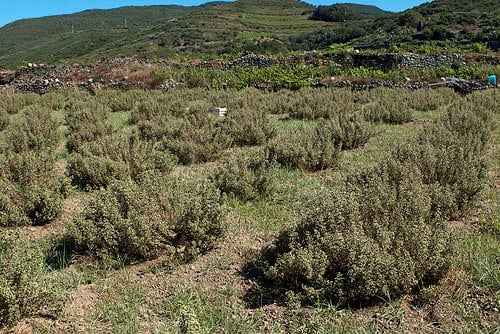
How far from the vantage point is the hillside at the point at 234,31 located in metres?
34.5

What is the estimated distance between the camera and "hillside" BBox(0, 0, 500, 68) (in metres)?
34.5

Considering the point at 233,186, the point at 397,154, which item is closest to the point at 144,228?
the point at 233,186

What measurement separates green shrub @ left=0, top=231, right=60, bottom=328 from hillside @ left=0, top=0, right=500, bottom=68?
22.7 m

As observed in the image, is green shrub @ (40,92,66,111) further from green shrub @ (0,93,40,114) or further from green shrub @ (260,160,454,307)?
green shrub @ (260,160,454,307)

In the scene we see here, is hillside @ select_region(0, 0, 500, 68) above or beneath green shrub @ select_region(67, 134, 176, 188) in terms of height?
above

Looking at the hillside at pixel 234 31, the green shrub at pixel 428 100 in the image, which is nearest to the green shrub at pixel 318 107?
the green shrub at pixel 428 100

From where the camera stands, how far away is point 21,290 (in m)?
2.54

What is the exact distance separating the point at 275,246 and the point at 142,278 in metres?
1.08

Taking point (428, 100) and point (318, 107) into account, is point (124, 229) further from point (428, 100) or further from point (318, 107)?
point (428, 100)

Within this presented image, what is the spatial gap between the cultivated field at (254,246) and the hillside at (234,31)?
809 inches

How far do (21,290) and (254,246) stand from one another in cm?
184

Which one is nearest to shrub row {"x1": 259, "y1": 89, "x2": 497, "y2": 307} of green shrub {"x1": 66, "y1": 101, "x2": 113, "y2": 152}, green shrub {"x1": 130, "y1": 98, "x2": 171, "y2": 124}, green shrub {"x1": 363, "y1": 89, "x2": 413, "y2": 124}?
green shrub {"x1": 66, "y1": 101, "x2": 113, "y2": 152}

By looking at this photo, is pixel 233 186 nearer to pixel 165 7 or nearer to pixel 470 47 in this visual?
pixel 470 47

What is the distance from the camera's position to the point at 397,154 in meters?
5.12
